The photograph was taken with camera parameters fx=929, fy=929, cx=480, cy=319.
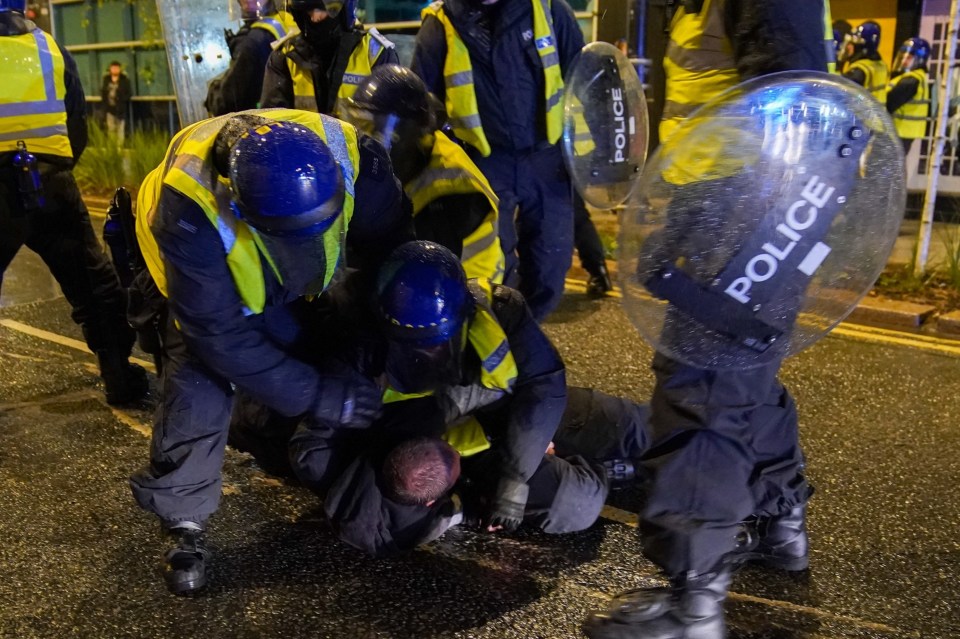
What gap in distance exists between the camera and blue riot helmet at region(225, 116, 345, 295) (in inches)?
84.6

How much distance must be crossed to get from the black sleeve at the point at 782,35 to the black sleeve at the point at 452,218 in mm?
1235

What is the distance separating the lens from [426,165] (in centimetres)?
313

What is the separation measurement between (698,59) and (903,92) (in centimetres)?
642

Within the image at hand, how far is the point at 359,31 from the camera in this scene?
3982mm

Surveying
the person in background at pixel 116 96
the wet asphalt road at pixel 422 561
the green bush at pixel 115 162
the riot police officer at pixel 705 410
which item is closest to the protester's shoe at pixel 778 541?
the wet asphalt road at pixel 422 561

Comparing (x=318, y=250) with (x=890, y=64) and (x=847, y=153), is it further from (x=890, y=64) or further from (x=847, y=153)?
(x=890, y=64)

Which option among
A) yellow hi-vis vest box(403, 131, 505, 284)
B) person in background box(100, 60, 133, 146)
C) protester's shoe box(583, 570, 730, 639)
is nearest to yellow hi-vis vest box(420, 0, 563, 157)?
yellow hi-vis vest box(403, 131, 505, 284)

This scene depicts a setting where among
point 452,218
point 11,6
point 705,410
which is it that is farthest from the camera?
point 11,6

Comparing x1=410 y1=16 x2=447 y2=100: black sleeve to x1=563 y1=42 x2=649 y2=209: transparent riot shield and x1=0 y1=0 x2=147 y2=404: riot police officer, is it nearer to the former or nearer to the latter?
x1=563 y1=42 x2=649 y2=209: transparent riot shield

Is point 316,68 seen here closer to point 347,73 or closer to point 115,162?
point 347,73

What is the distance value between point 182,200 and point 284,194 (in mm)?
325

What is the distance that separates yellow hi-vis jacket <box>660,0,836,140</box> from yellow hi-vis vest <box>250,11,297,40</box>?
2.78m

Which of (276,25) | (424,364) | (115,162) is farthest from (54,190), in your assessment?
(115,162)

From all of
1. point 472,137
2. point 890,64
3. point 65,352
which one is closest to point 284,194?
point 472,137
